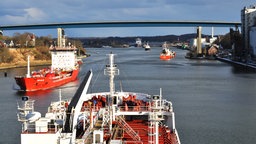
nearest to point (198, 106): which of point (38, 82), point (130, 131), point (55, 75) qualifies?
point (130, 131)

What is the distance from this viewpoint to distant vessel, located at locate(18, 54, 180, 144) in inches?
240

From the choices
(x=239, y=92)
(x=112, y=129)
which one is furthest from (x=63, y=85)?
(x=112, y=129)

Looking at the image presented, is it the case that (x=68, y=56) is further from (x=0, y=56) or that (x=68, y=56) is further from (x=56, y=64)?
(x=0, y=56)

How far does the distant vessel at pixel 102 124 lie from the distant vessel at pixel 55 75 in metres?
12.1

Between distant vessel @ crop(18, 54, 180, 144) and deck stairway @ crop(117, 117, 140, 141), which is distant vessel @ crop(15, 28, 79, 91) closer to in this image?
distant vessel @ crop(18, 54, 180, 144)

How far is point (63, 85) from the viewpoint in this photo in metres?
Answer: 24.1

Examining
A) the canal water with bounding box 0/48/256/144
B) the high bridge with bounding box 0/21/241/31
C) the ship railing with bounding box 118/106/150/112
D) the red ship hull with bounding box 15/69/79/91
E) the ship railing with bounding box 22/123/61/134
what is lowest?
the canal water with bounding box 0/48/256/144

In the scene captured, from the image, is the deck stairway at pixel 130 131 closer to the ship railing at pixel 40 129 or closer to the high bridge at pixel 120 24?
the ship railing at pixel 40 129

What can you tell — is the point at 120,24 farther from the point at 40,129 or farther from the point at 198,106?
the point at 40,129

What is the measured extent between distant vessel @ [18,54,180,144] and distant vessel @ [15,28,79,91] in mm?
→ 12117

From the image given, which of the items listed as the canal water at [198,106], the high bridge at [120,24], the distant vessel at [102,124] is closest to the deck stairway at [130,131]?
the distant vessel at [102,124]

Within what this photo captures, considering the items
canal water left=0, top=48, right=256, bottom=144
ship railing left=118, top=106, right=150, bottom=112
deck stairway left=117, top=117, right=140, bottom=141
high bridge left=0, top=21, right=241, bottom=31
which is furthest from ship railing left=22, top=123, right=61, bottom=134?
high bridge left=0, top=21, right=241, bottom=31

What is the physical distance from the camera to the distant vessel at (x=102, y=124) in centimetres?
610

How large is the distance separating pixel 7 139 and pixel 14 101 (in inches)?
295
